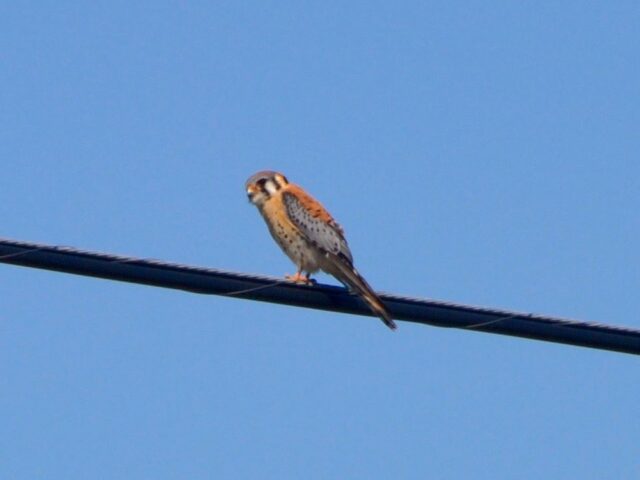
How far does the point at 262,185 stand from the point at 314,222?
0.86m

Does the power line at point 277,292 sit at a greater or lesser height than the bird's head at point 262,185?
lesser

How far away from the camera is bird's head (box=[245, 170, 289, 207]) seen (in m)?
15.0

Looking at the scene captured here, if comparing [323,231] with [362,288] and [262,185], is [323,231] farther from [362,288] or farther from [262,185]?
[362,288]

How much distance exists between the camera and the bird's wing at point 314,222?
1401 cm

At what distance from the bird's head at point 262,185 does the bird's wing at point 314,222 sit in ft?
0.44

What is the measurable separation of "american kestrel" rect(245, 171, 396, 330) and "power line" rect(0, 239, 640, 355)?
3.41m

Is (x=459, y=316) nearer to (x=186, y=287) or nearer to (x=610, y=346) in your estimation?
(x=610, y=346)

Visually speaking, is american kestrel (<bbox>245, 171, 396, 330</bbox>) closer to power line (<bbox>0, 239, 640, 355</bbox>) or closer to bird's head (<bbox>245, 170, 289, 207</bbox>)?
bird's head (<bbox>245, 170, 289, 207</bbox>)

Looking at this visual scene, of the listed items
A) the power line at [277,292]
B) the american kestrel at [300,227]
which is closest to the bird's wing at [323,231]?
the american kestrel at [300,227]

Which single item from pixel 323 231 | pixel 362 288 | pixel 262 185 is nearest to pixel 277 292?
pixel 362 288

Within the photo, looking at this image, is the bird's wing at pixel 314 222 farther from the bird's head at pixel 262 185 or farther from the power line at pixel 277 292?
the power line at pixel 277 292

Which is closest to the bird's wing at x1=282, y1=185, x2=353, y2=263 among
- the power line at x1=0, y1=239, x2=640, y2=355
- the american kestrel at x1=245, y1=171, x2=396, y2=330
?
the american kestrel at x1=245, y1=171, x2=396, y2=330

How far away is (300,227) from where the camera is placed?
571 inches

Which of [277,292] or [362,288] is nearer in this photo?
[277,292]
